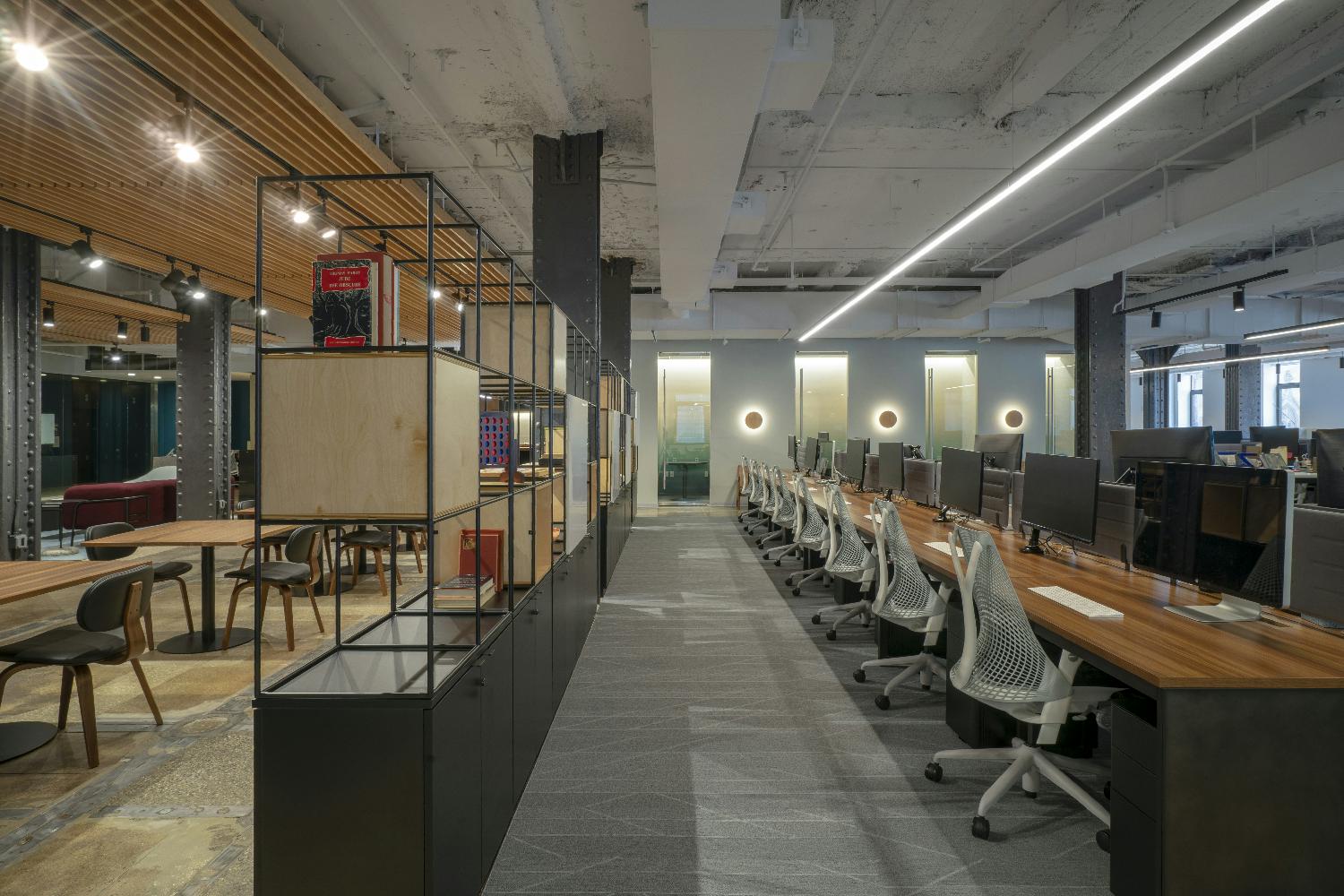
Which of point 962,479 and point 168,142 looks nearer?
point 168,142

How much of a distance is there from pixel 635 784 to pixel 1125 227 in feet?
23.7

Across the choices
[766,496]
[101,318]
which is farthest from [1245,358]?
[101,318]

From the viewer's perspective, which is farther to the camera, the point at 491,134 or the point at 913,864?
the point at 491,134

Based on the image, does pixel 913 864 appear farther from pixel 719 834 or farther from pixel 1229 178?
pixel 1229 178

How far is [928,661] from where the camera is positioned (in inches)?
144

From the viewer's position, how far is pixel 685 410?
43.1 ft

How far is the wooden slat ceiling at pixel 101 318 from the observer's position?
7781 mm

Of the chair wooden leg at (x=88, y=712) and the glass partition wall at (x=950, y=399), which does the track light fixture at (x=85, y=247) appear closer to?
the chair wooden leg at (x=88, y=712)

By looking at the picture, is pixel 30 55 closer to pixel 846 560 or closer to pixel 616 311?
pixel 846 560

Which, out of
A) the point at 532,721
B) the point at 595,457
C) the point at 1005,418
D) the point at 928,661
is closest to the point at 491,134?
the point at 595,457

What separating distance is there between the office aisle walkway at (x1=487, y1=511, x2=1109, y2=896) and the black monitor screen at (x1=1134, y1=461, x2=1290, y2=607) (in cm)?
102

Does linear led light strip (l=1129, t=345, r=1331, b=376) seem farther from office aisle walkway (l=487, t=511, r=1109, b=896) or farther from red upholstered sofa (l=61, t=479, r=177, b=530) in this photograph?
red upholstered sofa (l=61, t=479, r=177, b=530)

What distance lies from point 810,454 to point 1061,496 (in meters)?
6.42

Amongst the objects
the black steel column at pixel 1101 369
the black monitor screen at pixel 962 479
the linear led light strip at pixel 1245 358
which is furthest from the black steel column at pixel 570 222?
the linear led light strip at pixel 1245 358
